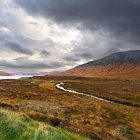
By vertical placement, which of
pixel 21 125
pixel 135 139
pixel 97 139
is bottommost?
pixel 135 139

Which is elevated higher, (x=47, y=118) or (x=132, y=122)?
(x=47, y=118)

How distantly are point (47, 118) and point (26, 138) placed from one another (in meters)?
→ 13.0

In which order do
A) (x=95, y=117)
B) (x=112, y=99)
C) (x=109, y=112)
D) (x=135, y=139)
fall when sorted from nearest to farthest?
Answer: (x=135, y=139)
(x=95, y=117)
(x=109, y=112)
(x=112, y=99)

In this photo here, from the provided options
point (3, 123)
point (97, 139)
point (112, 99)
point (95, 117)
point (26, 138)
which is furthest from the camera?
point (112, 99)

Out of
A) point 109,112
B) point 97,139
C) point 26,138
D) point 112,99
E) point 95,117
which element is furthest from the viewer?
point 112,99

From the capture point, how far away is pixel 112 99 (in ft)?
260

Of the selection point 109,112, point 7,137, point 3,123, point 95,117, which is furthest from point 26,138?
point 109,112

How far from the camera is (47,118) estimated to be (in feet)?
78.8

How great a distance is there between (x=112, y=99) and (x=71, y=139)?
68038 millimetres

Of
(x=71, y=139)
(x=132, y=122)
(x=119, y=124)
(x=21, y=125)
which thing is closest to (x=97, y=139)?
(x=71, y=139)

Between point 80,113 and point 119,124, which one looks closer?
point 119,124

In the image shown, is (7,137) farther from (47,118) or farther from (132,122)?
(132,122)

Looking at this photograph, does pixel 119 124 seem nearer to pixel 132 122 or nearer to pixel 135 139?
pixel 132 122

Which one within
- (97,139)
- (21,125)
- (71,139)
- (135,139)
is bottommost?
(135,139)
